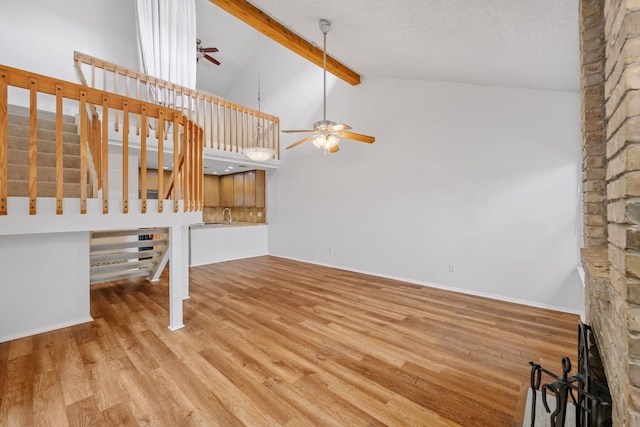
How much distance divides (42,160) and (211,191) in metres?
5.04

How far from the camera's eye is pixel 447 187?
4258 millimetres

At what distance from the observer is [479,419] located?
1.70 m

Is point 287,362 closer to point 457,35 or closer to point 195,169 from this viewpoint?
point 195,169

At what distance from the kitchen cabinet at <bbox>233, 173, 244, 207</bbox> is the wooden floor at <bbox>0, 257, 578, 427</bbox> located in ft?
13.4

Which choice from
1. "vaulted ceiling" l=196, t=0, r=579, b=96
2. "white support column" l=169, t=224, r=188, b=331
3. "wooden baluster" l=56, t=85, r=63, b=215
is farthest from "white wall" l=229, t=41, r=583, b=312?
"wooden baluster" l=56, t=85, r=63, b=215

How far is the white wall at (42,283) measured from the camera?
8.81ft

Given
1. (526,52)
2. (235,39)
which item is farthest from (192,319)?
(235,39)

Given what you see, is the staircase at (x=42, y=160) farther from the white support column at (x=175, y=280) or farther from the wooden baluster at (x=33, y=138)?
the white support column at (x=175, y=280)

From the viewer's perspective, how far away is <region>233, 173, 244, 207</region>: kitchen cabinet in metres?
7.64

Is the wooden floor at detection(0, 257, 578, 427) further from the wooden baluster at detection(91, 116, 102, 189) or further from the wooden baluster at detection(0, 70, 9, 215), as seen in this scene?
the wooden baluster at detection(91, 116, 102, 189)

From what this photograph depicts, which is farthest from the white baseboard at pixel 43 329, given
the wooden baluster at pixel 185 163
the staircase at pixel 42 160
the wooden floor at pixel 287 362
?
the wooden baluster at pixel 185 163

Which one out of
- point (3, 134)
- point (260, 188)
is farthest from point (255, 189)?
point (3, 134)

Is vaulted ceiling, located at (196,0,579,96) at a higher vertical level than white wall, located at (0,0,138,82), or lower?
lower

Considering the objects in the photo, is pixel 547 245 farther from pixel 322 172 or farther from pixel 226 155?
pixel 226 155
